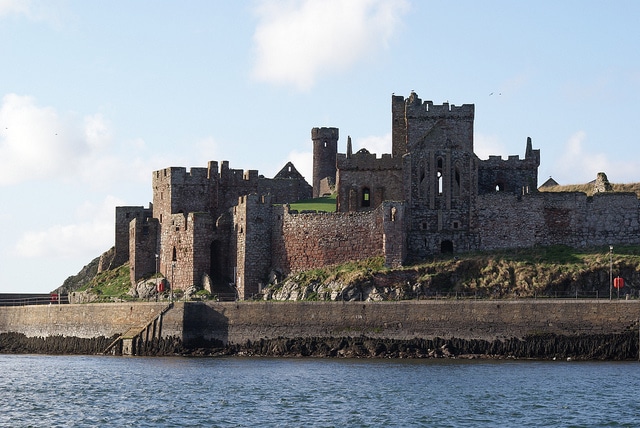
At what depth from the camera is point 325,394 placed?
6788 cm

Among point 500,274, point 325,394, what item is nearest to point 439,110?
point 500,274

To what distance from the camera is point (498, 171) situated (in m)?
94.4

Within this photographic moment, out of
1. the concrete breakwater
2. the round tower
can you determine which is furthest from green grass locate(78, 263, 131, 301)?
the round tower

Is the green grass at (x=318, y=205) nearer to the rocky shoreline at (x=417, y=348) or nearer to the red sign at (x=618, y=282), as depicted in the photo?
the rocky shoreline at (x=417, y=348)

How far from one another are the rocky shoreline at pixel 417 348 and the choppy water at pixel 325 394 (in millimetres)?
1131

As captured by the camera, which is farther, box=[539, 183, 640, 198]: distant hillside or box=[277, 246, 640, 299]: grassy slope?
box=[539, 183, 640, 198]: distant hillside

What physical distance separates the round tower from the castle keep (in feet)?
55.8

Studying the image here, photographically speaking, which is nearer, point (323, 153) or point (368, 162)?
point (368, 162)

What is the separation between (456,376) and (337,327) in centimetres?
1163

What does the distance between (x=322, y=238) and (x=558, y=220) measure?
14.4m

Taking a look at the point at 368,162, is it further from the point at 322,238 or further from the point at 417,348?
the point at 417,348

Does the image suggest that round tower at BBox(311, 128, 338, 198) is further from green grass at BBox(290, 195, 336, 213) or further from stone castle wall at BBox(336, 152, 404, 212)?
stone castle wall at BBox(336, 152, 404, 212)

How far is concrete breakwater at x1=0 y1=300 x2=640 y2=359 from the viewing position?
253 feet

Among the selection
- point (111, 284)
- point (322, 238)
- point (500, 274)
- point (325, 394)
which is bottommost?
point (325, 394)
